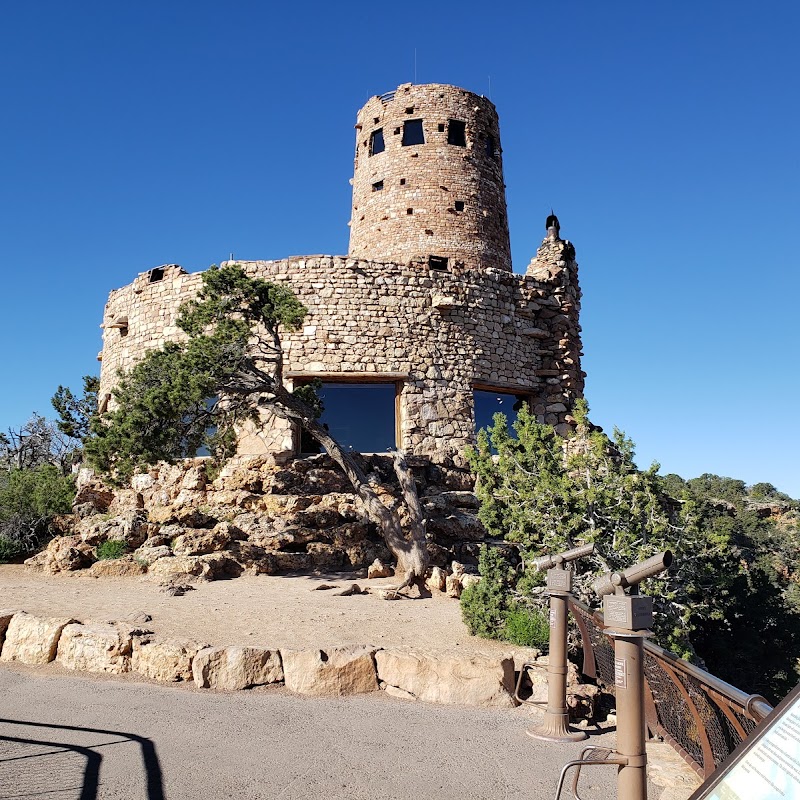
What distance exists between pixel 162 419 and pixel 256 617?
13.4 ft

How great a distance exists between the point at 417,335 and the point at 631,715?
1219 cm

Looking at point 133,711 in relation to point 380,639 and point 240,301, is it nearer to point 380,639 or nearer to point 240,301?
point 380,639

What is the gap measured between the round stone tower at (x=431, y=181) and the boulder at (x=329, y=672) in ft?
49.9

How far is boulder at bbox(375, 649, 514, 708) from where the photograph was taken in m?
6.23

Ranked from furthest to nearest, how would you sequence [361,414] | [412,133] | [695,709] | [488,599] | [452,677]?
[412,133]
[361,414]
[488,599]
[452,677]
[695,709]

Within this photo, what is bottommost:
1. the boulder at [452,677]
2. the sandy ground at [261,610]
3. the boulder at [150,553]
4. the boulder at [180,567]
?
the boulder at [452,677]

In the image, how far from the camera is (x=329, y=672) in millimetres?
6473

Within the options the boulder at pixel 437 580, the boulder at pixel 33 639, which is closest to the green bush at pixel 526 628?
the boulder at pixel 437 580

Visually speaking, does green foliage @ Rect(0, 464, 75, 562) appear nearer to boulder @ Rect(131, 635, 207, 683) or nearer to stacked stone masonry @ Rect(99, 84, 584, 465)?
stacked stone masonry @ Rect(99, 84, 584, 465)

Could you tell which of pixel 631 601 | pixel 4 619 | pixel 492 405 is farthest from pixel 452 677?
pixel 492 405

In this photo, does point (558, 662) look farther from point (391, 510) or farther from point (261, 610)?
point (391, 510)

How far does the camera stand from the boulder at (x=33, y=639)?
741cm

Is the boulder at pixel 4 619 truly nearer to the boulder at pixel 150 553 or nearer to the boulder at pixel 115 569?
the boulder at pixel 115 569

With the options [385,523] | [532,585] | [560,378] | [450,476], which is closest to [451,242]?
[560,378]
